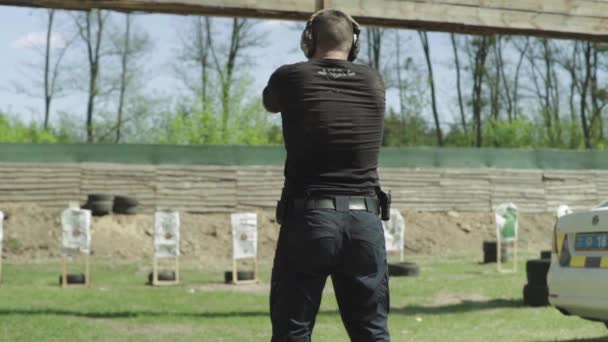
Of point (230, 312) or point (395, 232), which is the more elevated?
point (395, 232)

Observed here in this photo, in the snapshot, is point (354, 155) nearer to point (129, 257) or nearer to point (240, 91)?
point (129, 257)

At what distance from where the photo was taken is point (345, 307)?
448cm

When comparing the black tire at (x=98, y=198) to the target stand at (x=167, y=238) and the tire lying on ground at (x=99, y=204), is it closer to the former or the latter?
the tire lying on ground at (x=99, y=204)

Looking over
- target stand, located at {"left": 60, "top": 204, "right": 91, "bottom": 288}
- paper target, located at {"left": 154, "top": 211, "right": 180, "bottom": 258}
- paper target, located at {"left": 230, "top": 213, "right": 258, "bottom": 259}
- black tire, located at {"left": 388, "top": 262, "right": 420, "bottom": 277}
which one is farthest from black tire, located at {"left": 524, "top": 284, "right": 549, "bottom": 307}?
target stand, located at {"left": 60, "top": 204, "right": 91, "bottom": 288}

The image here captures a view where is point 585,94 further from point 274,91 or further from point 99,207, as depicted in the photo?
point 274,91

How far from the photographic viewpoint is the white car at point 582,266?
8.56 meters

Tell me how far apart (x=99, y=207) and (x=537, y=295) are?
15.7 m

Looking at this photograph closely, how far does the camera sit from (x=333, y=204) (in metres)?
4.39

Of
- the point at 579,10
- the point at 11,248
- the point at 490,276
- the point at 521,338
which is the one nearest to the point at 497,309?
the point at 521,338

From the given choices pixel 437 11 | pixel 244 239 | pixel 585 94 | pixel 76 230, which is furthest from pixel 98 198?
pixel 585 94

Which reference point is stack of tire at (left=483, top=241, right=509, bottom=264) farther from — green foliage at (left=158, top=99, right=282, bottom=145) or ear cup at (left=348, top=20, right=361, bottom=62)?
green foliage at (left=158, top=99, right=282, bottom=145)

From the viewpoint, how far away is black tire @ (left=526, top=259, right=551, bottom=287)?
41.4 feet

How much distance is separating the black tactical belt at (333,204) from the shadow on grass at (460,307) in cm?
802

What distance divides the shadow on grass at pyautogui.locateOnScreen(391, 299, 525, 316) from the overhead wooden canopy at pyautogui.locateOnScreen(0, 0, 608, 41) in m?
3.56
